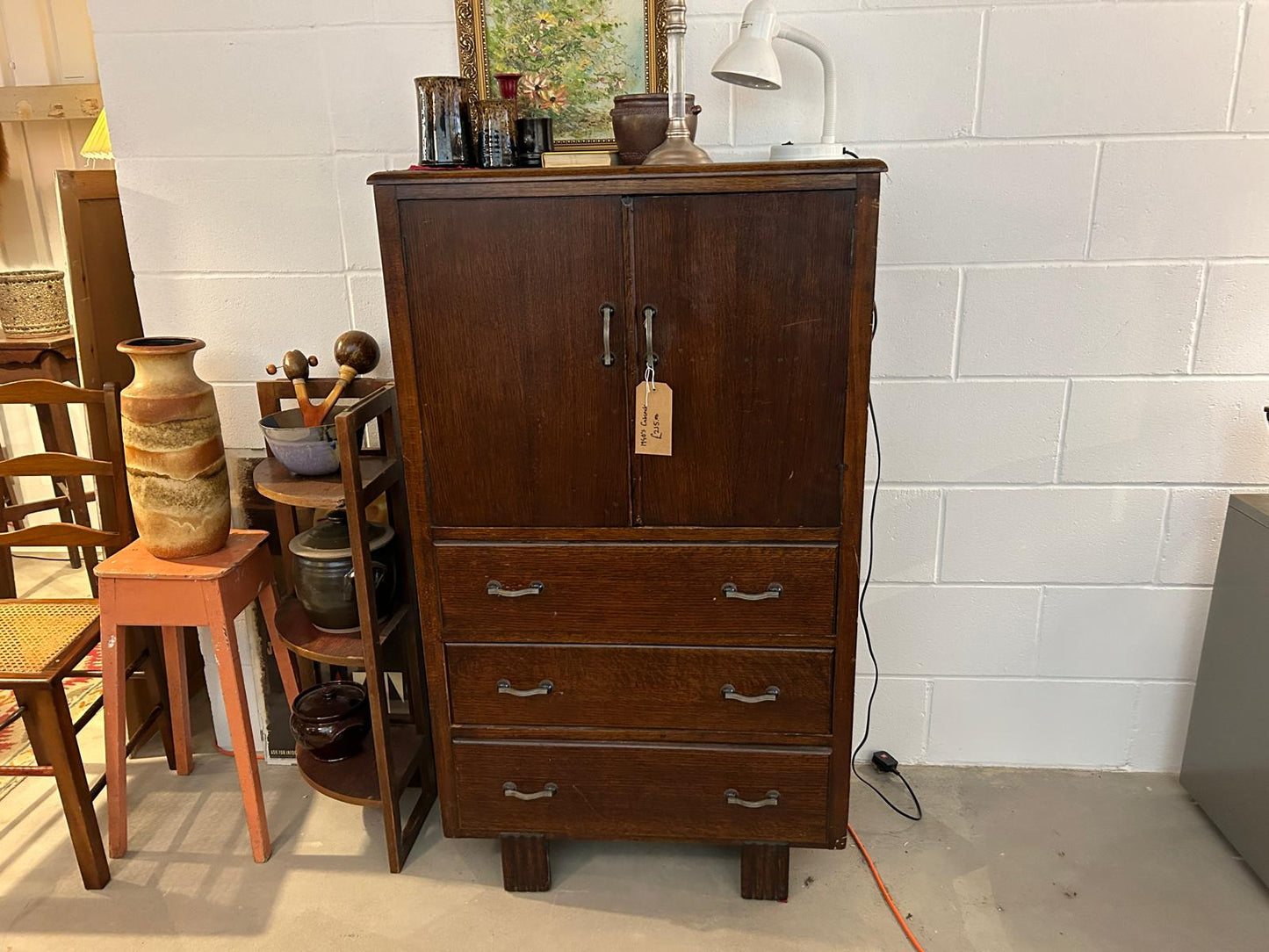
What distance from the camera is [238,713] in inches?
72.3

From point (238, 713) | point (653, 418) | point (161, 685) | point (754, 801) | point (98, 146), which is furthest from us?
point (98, 146)

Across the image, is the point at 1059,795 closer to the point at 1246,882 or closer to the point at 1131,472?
the point at 1246,882

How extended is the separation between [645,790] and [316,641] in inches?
28.1

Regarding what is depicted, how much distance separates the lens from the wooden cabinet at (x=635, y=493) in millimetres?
1443

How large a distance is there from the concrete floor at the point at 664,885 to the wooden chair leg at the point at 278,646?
0.25m

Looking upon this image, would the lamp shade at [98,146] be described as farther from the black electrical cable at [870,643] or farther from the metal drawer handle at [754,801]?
the metal drawer handle at [754,801]

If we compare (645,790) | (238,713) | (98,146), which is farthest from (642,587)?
(98,146)

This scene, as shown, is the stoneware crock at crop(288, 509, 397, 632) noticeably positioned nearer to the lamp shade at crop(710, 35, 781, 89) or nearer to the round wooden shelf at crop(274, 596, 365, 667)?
the round wooden shelf at crop(274, 596, 365, 667)

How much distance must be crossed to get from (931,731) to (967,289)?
102cm

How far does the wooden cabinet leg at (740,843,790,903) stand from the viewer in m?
1.78

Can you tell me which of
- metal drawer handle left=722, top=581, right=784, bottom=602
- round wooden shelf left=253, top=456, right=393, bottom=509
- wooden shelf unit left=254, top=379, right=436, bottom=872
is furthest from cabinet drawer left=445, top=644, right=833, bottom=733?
round wooden shelf left=253, top=456, right=393, bottom=509

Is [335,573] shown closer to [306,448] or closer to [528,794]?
[306,448]

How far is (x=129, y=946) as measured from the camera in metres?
1.72

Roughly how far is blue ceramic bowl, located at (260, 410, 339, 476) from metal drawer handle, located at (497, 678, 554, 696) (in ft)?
1.75
